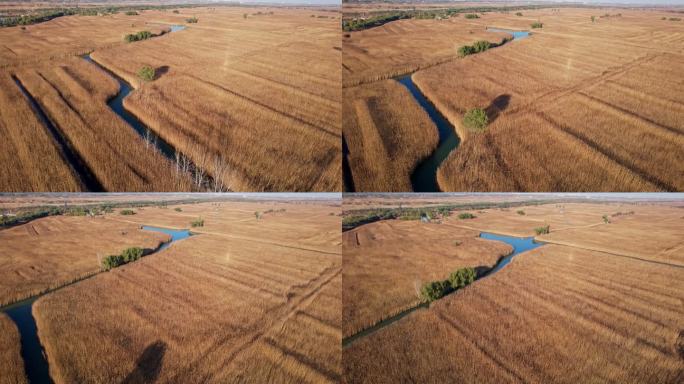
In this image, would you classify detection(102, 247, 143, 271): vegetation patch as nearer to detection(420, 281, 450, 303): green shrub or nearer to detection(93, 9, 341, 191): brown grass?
detection(93, 9, 341, 191): brown grass

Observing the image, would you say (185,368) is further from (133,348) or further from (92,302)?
(92,302)

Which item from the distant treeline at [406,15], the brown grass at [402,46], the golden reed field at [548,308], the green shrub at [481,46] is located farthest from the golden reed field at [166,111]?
the green shrub at [481,46]

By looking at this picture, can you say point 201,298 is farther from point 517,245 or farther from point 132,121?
point 517,245

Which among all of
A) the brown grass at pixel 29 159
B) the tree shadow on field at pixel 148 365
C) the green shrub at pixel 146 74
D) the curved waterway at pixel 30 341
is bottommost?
the tree shadow on field at pixel 148 365

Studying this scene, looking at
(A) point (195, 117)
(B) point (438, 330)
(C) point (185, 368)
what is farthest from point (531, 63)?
(C) point (185, 368)

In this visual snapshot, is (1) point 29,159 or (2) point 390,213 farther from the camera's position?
(2) point 390,213

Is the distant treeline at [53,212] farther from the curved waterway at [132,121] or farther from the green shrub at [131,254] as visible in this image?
the curved waterway at [132,121]

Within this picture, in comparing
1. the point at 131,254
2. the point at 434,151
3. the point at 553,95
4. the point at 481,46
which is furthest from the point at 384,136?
the point at 131,254
